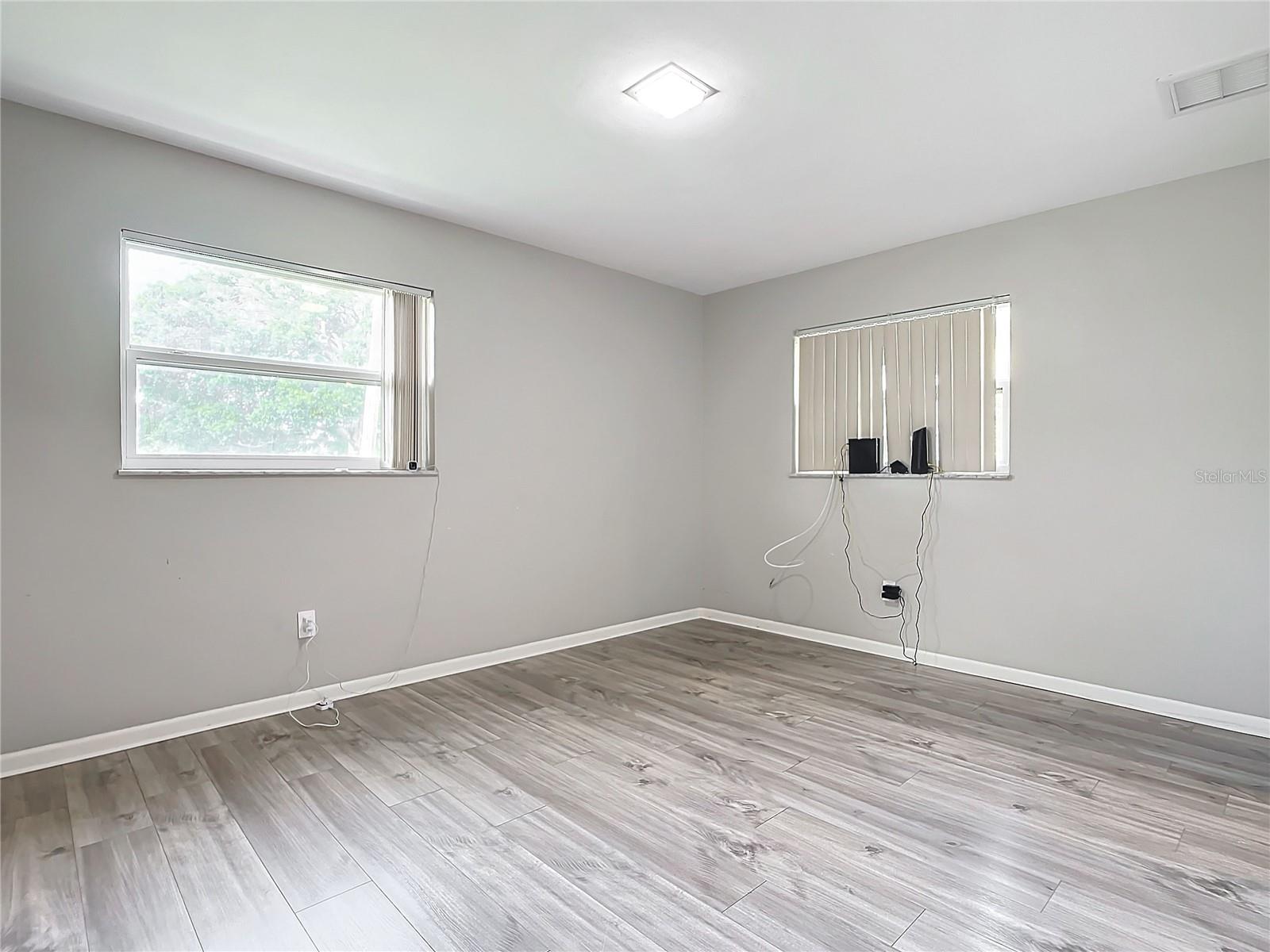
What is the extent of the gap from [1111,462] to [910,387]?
1.20 m

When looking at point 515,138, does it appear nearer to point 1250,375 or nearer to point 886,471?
point 886,471

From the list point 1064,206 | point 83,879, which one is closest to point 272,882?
point 83,879

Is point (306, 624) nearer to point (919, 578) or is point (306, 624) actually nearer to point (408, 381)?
point (408, 381)

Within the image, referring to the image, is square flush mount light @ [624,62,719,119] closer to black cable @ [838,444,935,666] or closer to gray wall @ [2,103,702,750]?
gray wall @ [2,103,702,750]

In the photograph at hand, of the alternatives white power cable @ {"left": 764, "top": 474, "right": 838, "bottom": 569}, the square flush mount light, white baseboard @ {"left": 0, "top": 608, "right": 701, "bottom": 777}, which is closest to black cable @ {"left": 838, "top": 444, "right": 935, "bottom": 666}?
white power cable @ {"left": 764, "top": 474, "right": 838, "bottom": 569}

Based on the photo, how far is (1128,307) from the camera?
3.57 m

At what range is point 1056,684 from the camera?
149 inches

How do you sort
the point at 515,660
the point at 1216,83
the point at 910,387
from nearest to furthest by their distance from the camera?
the point at 1216,83, the point at 515,660, the point at 910,387

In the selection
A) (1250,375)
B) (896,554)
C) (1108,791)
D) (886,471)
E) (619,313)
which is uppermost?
(619,313)

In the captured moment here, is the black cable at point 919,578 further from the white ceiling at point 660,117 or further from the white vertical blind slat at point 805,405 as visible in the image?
the white ceiling at point 660,117

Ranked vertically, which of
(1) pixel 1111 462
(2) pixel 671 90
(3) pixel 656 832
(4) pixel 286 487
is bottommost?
(3) pixel 656 832

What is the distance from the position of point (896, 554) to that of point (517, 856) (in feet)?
10.6

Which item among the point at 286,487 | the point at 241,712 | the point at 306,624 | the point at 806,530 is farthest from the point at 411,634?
the point at 806,530

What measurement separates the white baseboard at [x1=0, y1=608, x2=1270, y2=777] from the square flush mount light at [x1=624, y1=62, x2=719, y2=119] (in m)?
3.11
